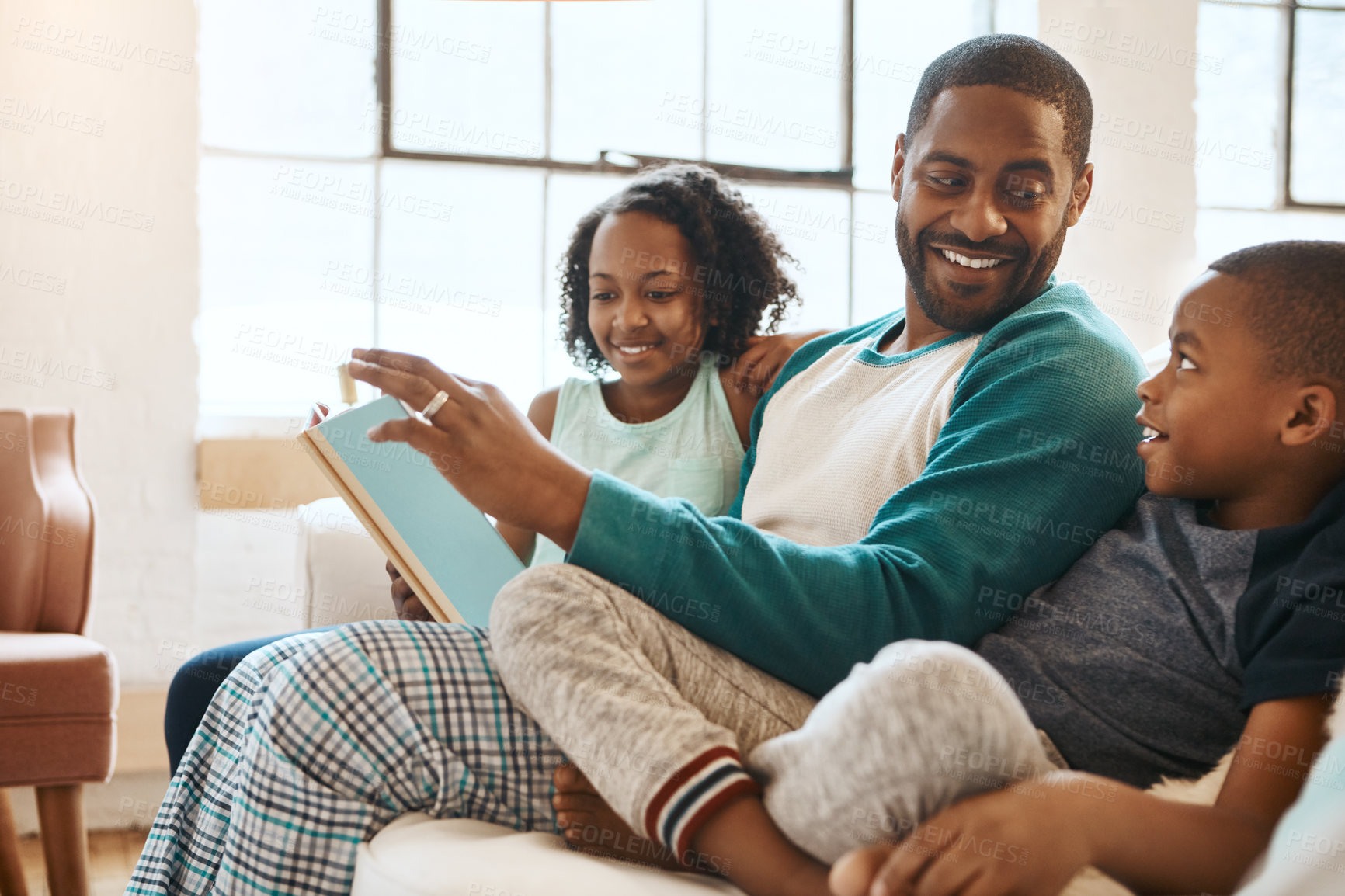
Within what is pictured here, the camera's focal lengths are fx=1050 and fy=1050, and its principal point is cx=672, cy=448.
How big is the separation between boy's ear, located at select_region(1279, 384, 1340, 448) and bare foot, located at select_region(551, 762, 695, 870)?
1.93ft

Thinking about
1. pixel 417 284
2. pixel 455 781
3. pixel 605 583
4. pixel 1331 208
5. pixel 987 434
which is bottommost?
pixel 455 781

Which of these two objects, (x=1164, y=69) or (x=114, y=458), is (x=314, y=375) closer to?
(x=114, y=458)

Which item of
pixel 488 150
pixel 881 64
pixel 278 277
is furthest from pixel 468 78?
pixel 881 64

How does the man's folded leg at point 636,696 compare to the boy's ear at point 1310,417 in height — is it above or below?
below

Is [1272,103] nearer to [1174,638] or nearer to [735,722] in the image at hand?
[1174,638]

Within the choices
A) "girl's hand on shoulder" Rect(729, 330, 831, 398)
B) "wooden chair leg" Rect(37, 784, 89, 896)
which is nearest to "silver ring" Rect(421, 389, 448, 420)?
"girl's hand on shoulder" Rect(729, 330, 831, 398)

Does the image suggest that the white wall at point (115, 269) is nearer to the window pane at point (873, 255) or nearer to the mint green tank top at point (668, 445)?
the mint green tank top at point (668, 445)

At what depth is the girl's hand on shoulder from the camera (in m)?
1.54

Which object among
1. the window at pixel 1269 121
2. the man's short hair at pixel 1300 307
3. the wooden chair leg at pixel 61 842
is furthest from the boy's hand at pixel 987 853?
the window at pixel 1269 121

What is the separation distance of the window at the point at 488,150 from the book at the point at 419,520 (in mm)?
1741

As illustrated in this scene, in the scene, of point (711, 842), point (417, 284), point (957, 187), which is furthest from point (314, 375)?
point (711, 842)

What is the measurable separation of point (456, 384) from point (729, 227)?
96 cm

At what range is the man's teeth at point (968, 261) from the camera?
113cm

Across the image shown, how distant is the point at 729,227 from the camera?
1.69 meters
